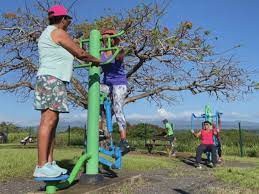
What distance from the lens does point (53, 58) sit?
183 inches

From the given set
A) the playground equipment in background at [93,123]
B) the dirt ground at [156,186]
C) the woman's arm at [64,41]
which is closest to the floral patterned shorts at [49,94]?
the woman's arm at [64,41]

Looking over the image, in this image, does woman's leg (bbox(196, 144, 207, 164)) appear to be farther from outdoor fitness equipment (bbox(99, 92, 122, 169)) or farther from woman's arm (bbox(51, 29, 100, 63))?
woman's arm (bbox(51, 29, 100, 63))

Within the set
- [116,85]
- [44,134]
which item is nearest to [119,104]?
[116,85]

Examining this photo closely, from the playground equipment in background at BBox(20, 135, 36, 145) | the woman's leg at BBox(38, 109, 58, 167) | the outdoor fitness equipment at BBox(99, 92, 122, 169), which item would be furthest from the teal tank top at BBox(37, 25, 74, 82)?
the playground equipment in background at BBox(20, 135, 36, 145)

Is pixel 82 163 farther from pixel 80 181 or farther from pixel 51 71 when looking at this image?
pixel 51 71

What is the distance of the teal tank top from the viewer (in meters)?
4.61

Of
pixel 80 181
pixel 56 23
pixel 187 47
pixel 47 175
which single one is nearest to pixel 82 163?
pixel 80 181

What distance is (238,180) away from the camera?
24.5ft

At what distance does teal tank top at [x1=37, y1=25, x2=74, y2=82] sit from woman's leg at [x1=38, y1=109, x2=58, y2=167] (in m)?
0.43

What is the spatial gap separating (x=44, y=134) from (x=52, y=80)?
1.94ft

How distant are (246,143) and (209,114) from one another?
27.7ft

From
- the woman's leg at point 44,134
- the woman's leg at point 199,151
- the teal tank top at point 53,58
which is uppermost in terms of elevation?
the teal tank top at point 53,58

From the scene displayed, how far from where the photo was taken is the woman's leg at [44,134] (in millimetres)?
4488

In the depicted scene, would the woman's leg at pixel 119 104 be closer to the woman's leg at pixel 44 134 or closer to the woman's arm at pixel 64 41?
the woman's arm at pixel 64 41
